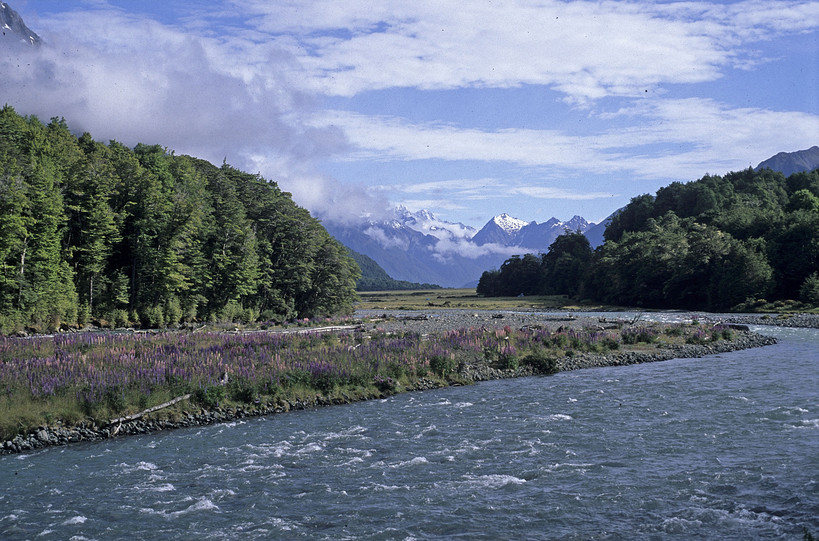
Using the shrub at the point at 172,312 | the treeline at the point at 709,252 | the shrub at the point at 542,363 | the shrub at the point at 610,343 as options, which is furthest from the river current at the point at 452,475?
→ the treeline at the point at 709,252

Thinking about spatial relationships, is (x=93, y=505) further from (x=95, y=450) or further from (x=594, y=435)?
(x=594, y=435)

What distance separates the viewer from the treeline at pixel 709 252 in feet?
284

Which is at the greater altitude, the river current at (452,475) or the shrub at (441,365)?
the shrub at (441,365)

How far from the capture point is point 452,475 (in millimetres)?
15812

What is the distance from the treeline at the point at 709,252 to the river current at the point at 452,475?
231ft

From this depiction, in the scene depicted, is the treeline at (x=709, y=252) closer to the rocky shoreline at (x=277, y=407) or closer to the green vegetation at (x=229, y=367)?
the rocky shoreline at (x=277, y=407)

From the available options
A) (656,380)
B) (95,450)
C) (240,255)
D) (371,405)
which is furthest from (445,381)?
(240,255)

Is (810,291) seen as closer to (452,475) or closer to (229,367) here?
(229,367)

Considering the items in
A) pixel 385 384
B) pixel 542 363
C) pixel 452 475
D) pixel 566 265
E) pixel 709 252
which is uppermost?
pixel 566 265

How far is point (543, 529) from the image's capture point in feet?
40.4

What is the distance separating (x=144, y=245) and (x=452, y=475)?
5605cm

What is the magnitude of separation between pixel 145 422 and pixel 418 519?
12.3 metres

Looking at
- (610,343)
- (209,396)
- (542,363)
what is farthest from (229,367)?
(610,343)

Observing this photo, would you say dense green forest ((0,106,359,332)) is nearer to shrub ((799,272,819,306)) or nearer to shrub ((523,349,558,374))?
shrub ((523,349,558,374))
